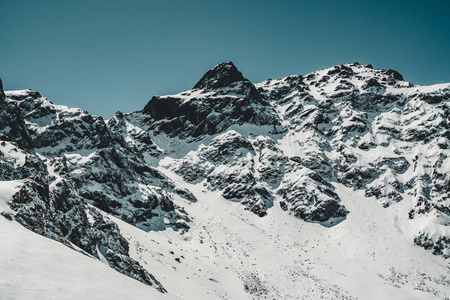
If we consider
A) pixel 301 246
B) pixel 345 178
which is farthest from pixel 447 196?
pixel 301 246

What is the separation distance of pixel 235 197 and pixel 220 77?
8809 centimetres

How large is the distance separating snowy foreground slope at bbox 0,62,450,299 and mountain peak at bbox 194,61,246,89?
31.8ft

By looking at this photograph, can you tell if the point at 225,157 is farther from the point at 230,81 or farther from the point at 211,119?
the point at 230,81

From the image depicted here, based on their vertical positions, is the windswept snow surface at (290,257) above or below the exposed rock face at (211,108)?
below

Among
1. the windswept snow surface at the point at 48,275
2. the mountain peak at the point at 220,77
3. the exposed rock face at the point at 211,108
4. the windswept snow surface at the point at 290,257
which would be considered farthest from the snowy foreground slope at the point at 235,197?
the mountain peak at the point at 220,77

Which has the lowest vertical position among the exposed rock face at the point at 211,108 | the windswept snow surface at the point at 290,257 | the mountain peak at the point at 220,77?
the windswept snow surface at the point at 290,257

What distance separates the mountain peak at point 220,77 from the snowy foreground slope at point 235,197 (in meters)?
9.68

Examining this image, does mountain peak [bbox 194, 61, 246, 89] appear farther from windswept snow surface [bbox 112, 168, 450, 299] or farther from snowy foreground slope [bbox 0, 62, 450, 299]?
windswept snow surface [bbox 112, 168, 450, 299]

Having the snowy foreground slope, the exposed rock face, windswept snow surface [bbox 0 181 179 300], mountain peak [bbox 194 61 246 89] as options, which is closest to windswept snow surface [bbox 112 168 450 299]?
the snowy foreground slope

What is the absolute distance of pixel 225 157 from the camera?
10150 centimetres

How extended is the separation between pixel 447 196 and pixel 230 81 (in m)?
107

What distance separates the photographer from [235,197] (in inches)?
3278

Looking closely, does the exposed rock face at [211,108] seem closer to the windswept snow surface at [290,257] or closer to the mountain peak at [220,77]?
the mountain peak at [220,77]

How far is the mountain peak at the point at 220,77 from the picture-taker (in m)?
153
